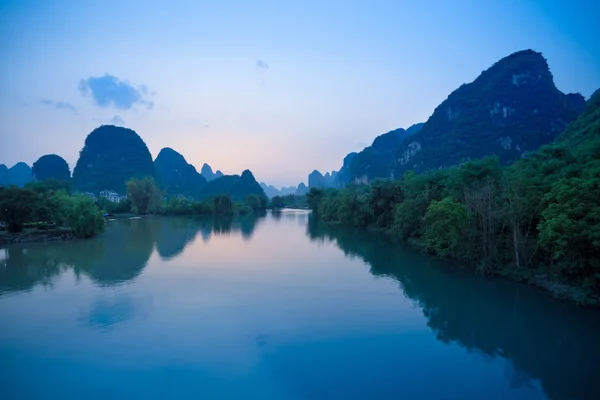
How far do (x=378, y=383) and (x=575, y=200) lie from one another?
310 inches

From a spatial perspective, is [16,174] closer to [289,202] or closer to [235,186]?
[235,186]

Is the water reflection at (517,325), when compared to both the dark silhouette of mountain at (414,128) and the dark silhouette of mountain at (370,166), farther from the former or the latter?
the dark silhouette of mountain at (414,128)

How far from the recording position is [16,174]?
427 ft

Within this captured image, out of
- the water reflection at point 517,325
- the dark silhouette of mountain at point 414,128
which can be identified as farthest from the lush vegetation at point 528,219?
the dark silhouette of mountain at point 414,128

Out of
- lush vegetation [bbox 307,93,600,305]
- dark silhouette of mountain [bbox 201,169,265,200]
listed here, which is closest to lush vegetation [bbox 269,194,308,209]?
dark silhouette of mountain [bbox 201,169,265,200]

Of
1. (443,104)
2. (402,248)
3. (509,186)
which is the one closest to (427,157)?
(443,104)

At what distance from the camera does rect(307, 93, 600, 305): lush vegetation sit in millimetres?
9672

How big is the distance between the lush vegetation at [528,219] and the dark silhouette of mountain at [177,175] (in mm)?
106462

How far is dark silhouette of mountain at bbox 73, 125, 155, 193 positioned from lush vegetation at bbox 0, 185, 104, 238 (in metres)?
73.0

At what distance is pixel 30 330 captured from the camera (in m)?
8.63

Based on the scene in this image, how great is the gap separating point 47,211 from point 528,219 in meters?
A: 29.1

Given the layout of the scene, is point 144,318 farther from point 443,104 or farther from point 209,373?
point 443,104

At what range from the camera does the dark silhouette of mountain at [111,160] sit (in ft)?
314

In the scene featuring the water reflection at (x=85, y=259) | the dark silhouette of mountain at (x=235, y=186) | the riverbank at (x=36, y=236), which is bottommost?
the water reflection at (x=85, y=259)
